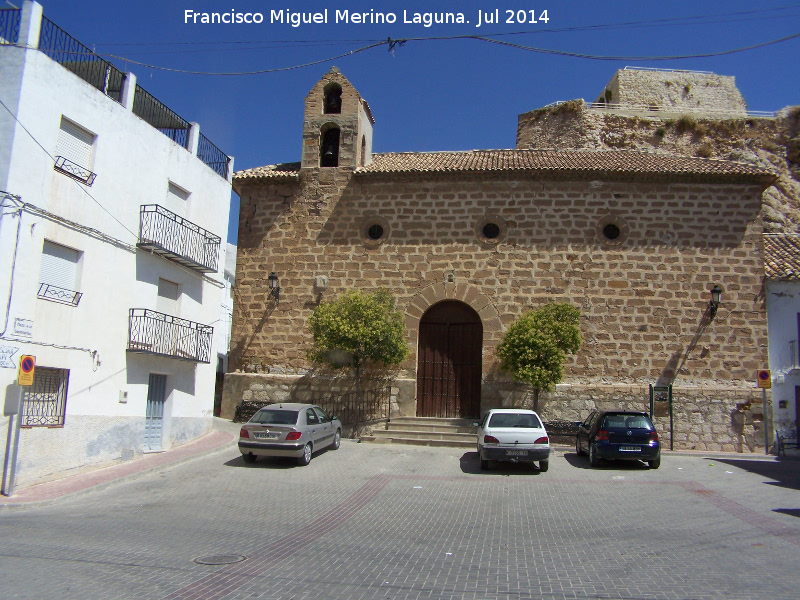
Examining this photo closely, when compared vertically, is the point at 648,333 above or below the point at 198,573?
above

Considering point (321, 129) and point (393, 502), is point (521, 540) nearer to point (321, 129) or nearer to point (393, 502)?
point (393, 502)

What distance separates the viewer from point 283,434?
1340cm

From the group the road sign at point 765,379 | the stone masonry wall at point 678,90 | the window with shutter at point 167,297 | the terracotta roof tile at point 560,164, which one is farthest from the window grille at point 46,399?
the stone masonry wall at point 678,90

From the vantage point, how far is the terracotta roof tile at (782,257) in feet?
60.2

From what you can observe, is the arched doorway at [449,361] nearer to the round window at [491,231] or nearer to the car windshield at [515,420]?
the round window at [491,231]

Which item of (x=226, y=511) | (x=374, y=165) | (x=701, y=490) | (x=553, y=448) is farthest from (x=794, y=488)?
(x=374, y=165)

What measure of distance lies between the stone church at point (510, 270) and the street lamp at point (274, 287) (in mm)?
65

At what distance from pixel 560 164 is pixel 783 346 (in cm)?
791

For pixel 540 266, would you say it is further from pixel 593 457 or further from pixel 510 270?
pixel 593 457

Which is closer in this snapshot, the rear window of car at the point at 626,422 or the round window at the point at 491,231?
the rear window of car at the point at 626,422

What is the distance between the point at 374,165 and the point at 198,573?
15.8 meters

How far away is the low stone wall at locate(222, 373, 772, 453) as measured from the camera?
57.8ft

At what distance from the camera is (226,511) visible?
32.6ft

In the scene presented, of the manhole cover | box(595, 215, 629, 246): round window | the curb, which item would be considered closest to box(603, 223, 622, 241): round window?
box(595, 215, 629, 246): round window
